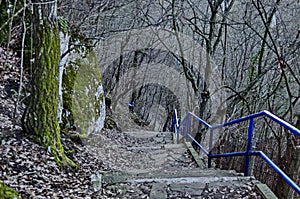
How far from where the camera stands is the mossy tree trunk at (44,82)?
3639 mm

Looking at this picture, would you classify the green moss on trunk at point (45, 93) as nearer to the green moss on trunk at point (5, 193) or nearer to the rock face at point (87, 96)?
the green moss on trunk at point (5, 193)

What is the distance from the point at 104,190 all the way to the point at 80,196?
33cm

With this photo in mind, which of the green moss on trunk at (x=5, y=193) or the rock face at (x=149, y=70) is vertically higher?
the rock face at (x=149, y=70)

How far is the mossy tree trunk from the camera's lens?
3.64 metres

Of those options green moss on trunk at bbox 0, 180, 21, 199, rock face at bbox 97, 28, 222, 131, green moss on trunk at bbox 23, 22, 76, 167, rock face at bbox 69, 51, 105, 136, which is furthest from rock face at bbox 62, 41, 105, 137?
rock face at bbox 97, 28, 222, 131

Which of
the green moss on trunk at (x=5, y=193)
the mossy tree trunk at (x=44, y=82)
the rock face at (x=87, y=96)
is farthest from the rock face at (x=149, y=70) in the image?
the green moss on trunk at (x=5, y=193)

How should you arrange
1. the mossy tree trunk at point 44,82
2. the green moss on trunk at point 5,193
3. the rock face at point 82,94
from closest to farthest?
the green moss on trunk at point 5,193 < the mossy tree trunk at point 44,82 < the rock face at point 82,94

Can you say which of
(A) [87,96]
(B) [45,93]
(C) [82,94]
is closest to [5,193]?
(B) [45,93]

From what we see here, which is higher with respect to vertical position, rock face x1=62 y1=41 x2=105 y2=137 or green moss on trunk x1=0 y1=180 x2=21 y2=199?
rock face x1=62 y1=41 x2=105 y2=137

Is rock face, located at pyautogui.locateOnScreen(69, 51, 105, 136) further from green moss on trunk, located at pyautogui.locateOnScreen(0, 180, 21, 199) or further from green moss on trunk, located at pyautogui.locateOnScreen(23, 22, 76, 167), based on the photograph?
green moss on trunk, located at pyautogui.locateOnScreen(0, 180, 21, 199)

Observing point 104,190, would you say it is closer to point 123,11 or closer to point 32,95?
point 32,95

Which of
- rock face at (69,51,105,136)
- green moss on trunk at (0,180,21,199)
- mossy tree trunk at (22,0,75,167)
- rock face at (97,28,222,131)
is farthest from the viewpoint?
rock face at (97,28,222,131)

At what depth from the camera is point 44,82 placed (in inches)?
145

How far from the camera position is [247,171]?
3.80 meters
